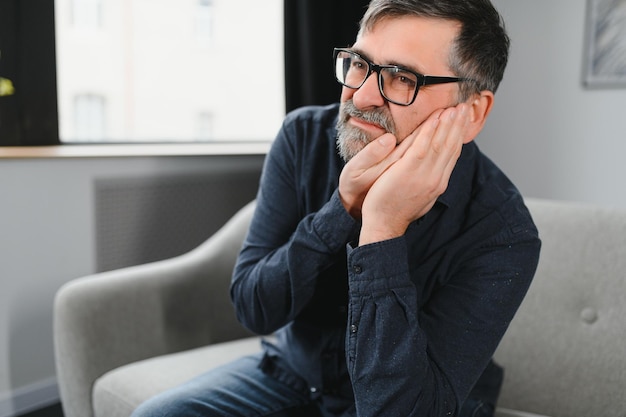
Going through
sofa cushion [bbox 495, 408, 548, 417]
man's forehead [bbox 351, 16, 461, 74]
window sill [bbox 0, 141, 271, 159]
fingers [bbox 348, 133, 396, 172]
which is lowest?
sofa cushion [bbox 495, 408, 548, 417]

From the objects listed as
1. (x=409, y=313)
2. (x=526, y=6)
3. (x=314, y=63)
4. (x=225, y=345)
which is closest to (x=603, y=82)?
(x=526, y=6)

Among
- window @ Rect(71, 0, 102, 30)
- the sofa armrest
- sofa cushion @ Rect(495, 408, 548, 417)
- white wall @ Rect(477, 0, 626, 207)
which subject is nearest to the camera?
sofa cushion @ Rect(495, 408, 548, 417)

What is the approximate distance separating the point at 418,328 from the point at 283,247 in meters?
0.34

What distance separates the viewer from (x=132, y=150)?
2916 mm

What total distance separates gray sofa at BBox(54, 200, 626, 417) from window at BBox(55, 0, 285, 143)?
1.27 metres

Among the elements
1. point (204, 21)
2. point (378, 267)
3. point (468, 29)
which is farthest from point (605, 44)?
point (378, 267)

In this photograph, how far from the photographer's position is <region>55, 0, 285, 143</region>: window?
3.08 metres

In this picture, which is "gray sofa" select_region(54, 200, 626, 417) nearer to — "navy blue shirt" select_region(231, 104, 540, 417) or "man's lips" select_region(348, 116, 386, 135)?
"navy blue shirt" select_region(231, 104, 540, 417)

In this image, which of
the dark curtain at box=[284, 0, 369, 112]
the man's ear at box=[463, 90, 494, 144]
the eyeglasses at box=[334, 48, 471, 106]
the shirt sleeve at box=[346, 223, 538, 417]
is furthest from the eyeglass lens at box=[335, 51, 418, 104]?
the dark curtain at box=[284, 0, 369, 112]

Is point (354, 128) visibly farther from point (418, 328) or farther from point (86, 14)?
point (86, 14)

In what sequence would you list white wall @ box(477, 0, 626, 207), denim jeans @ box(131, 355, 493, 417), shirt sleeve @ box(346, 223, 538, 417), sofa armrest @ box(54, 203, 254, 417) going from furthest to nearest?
white wall @ box(477, 0, 626, 207) < sofa armrest @ box(54, 203, 254, 417) < denim jeans @ box(131, 355, 493, 417) < shirt sleeve @ box(346, 223, 538, 417)

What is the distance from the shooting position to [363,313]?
1.19 metres

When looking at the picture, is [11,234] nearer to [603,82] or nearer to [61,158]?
[61,158]

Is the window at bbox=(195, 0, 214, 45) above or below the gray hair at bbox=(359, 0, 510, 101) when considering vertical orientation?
above
